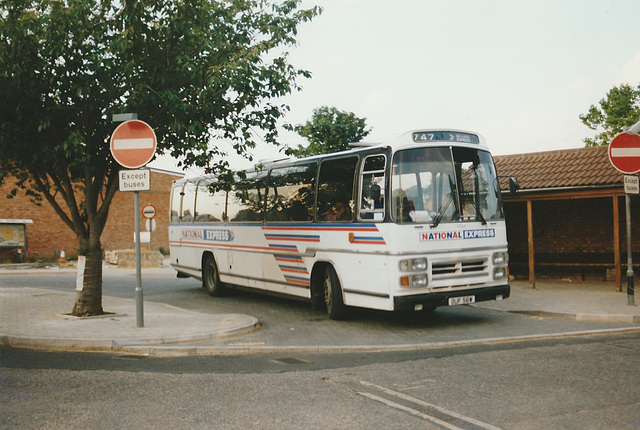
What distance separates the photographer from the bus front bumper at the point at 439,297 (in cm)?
1047

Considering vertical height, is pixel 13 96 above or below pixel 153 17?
below

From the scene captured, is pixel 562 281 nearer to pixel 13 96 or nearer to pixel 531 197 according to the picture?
pixel 531 197

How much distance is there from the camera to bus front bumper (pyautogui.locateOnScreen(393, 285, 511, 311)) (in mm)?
10469

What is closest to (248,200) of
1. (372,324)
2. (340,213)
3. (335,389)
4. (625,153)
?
(340,213)

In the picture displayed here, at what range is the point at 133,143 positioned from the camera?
1052 cm

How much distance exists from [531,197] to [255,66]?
8448 mm

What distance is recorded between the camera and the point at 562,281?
61.2 ft

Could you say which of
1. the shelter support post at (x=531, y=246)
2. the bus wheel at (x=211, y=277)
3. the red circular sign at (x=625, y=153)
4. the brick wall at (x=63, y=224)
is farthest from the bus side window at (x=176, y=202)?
the brick wall at (x=63, y=224)

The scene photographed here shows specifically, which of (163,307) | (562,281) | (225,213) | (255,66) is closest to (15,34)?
(255,66)

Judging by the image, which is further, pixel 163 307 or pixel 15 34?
pixel 163 307

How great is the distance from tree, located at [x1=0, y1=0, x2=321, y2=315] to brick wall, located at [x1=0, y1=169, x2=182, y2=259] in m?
25.6

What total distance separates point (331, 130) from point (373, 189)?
22.8 meters

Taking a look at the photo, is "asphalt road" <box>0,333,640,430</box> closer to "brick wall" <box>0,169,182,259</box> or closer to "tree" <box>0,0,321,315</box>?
"tree" <box>0,0,321,315</box>

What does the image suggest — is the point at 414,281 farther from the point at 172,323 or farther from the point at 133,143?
the point at 133,143
